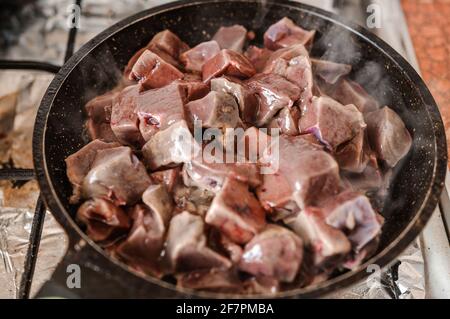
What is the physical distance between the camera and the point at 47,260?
274 centimetres

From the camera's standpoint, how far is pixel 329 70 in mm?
2877

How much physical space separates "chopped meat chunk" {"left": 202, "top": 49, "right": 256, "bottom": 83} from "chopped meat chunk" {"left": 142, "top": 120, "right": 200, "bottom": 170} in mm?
496

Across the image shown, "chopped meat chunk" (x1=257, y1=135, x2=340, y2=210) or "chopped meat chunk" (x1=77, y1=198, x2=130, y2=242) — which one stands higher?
"chopped meat chunk" (x1=257, y1=135, x2=340, y2=210)

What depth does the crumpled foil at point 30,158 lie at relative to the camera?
2.57m

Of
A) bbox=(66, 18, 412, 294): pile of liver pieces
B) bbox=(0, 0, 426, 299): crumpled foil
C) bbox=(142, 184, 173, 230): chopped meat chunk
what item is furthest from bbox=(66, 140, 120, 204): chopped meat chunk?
bbox=(142, 184, 173, 230): chopped meat chunk

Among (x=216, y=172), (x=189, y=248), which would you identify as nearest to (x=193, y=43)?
(x=216, y=172)

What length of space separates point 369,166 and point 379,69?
2.19 ft

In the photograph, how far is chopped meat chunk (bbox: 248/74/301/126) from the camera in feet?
8.20

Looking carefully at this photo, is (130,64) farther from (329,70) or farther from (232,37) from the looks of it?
(329,70)

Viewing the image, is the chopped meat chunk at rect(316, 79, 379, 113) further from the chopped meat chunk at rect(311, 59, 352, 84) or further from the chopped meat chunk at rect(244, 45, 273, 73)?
the chopped meat chunk at rect(244, 45, 273, 73)

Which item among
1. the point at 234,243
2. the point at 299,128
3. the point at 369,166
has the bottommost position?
the point at 234,243

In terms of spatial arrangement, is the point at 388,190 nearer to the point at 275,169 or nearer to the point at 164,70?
the point at 275,169
